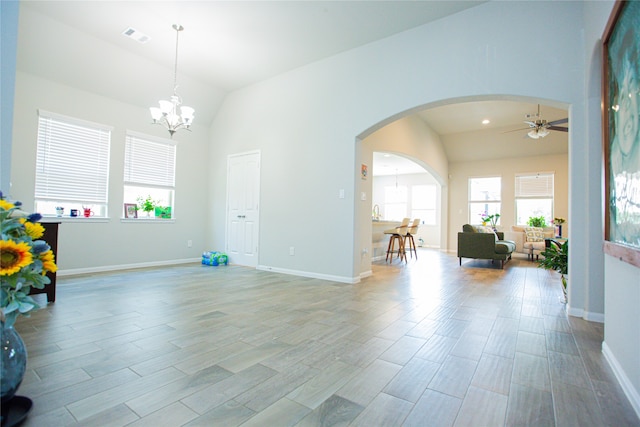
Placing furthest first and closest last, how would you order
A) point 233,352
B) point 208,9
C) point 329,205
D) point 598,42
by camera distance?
point 329,205, point 208,9, point 598,42, point 233,352

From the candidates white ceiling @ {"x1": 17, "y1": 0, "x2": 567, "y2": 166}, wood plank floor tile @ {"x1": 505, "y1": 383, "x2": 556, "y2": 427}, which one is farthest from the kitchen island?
wood plank floor tile @ {"x1": 505, "y1": 383, "x2": 556, "y2": 427}

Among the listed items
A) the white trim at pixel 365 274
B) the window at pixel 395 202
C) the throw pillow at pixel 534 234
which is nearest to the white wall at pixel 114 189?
the white trim at pixel 365 274

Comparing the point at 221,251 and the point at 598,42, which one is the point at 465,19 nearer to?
the point at 598,42

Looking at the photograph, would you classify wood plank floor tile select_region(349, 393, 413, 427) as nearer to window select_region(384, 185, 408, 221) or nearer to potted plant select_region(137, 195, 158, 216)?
potted plant select_region(137, 195, 158, 216)

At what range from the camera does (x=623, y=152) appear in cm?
171

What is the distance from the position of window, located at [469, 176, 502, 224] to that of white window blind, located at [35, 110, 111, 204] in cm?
A: 913

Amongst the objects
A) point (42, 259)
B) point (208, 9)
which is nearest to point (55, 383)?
point (42, 259)

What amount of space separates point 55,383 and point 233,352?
890 millimetres

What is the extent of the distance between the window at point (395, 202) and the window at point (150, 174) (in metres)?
8.62

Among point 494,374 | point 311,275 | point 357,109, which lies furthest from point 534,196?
point 494,374

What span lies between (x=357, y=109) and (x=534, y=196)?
6.72 meters

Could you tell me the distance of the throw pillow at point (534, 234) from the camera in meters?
7.47

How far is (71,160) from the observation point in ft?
15.1

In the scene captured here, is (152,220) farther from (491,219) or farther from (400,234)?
(491,219)
